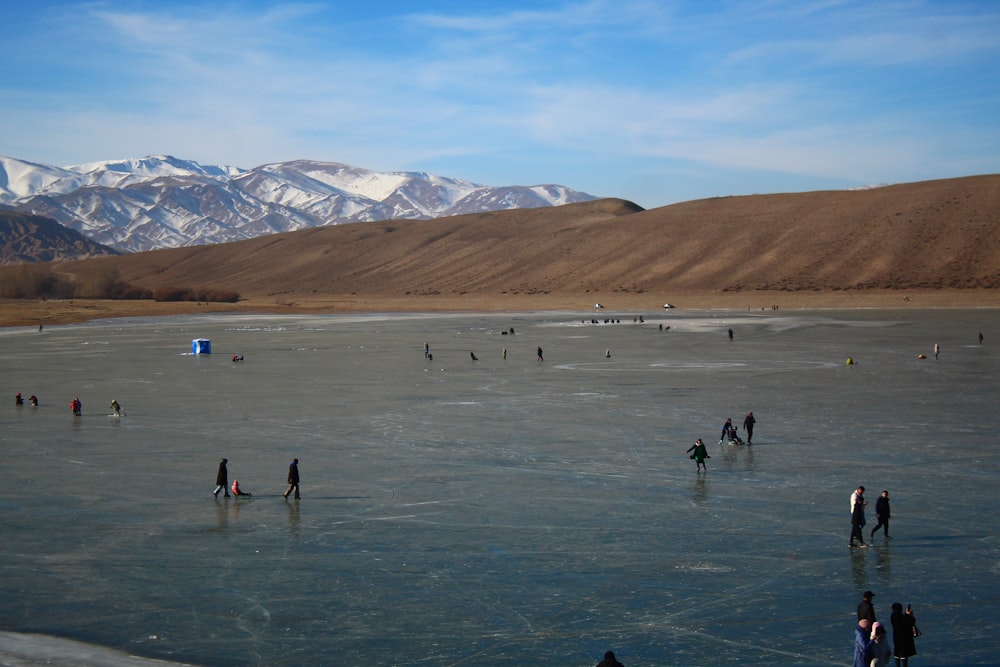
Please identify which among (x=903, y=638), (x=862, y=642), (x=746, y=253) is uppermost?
(x=746, y=253)

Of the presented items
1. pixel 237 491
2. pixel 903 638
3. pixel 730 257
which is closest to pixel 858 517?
pixel 903 638

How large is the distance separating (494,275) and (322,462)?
497 feet

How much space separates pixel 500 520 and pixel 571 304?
115m

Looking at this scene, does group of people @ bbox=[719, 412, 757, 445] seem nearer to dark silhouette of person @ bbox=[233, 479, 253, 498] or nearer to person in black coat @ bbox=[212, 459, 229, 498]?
dark silhouette of person @ bbox=[233, 479, 253, 498]

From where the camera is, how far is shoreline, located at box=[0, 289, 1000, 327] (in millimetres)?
106438

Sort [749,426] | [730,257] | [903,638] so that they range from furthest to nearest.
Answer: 1. [730,257]
2. [749,426]
3. [903,638]

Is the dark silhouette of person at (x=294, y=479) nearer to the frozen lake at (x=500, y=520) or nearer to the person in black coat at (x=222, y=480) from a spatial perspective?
the frozen lake at (x=500, y=520)

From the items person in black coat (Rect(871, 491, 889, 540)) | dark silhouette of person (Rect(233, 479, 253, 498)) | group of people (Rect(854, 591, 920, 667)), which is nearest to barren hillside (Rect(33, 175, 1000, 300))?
person in black coat (Rect(871, 491, 889, 540))

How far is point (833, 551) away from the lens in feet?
51.8

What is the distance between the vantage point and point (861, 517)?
15891 millimetres

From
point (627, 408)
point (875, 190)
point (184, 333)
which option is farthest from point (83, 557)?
point (875, 190)

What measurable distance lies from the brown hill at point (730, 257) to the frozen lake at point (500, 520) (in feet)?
312

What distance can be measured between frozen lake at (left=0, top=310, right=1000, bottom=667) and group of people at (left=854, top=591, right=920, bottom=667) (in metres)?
0.55

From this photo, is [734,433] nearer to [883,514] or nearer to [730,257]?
[883,514]
